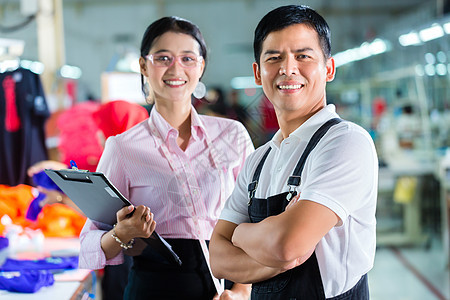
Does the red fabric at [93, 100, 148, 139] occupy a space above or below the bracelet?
above

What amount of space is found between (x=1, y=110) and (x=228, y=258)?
353 centimetres

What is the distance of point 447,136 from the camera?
254 inches

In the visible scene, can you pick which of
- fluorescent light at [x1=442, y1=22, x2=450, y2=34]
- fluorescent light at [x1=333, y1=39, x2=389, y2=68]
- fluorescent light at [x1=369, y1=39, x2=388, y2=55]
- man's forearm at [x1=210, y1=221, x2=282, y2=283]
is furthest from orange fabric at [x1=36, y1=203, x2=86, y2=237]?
fluorescent light at [x1=369, y1=39, x2=388, y2=55]

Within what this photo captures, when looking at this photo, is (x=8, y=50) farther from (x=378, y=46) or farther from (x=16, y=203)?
(x=378, y=46)

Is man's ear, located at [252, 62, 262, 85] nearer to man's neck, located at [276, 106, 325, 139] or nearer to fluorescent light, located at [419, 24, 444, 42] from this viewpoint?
man's neck, located at [276, 106, 325, 139]

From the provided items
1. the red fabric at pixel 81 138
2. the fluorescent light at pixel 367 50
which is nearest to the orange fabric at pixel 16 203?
the red fabric at pixel 81 138

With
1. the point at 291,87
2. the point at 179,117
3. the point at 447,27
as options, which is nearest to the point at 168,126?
the point at 179,117

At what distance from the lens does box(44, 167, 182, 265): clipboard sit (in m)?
1.40

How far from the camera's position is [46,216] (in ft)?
9.74

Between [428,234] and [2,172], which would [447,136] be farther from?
[2,172]

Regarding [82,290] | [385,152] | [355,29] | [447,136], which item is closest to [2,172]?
[82,290]

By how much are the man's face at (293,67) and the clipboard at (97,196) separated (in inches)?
20.2

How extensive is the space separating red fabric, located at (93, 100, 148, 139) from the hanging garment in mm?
2475

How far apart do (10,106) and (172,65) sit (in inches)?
121
